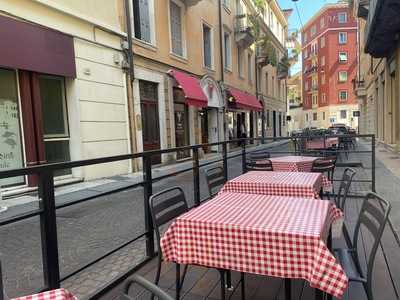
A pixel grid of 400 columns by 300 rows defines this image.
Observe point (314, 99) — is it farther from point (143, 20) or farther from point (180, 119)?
point (143, 20)

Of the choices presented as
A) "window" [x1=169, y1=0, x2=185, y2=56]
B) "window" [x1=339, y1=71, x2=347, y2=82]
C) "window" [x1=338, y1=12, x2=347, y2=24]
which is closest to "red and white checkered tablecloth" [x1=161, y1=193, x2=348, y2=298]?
"window" [x1=169, y1=0, x2=185, y2=56]

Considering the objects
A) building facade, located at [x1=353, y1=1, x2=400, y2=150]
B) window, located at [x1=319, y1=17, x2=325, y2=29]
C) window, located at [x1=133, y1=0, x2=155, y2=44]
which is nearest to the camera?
building facade, located at [x1=353, y1=1, x2=400, y2=150]

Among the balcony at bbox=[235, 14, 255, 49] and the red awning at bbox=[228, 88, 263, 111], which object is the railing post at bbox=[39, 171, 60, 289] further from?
the balcony at bbox=[235, 14, 255, 49]

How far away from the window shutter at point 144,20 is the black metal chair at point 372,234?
944cm

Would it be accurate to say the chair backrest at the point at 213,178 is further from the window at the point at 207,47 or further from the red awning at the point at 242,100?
the red awning at the point at 242,100

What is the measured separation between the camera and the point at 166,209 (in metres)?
2.55

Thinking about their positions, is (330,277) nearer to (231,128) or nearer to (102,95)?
(102,95)

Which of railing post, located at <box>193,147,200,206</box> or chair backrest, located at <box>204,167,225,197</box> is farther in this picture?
railing post, located at <box>193,147,200,206</box>

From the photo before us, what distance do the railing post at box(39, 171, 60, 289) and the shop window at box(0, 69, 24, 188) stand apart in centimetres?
483

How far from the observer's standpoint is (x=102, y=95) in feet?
28.0

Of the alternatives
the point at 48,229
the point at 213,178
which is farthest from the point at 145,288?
the point at 213,178

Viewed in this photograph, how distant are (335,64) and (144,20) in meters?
40.4

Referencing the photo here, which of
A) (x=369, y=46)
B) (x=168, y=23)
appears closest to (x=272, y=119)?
(x=369, y=46)

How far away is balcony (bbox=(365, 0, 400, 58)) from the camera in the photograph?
8.38m
